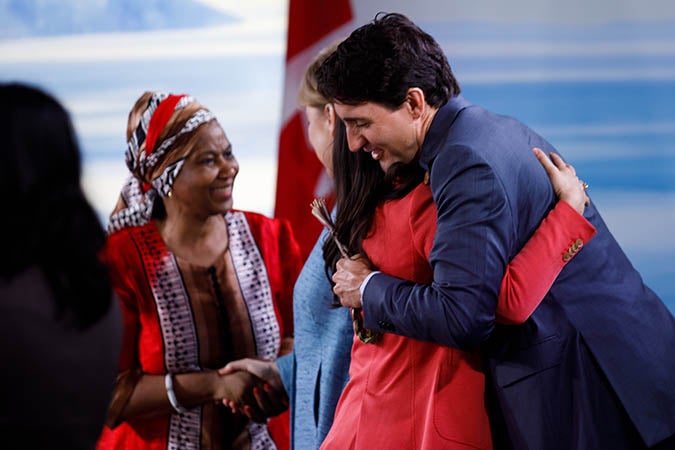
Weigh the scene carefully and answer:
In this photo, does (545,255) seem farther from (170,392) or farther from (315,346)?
(170,392)

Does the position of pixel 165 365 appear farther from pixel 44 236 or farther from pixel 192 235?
pixel 44 236

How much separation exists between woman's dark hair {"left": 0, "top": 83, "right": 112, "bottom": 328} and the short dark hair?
62 cm

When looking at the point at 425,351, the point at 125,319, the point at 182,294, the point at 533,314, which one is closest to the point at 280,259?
the point at 182,294

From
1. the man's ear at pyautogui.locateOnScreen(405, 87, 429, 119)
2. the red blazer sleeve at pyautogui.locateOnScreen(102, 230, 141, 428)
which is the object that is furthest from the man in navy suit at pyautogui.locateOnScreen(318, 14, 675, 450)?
the red blazer sleeve at pyautogui.locateOnScreen(102, 230, 141, 428)

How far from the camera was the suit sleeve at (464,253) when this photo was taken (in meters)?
1.67

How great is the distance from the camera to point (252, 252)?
2648 mm

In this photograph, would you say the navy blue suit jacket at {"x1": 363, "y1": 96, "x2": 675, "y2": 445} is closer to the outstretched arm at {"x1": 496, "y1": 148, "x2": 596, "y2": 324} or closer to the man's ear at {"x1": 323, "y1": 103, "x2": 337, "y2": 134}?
the outstretched arm at {"x1": 496, "y1": 148, "x2": 596, "y2": 324}

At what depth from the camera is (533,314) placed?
5.98 feet

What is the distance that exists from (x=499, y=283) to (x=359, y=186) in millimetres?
392

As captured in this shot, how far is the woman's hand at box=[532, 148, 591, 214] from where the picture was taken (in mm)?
1819

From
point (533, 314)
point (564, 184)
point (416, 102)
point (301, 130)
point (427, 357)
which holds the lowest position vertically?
point (301, 130)

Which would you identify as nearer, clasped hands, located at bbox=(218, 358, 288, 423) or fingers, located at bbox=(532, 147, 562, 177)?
fingers, located at bbox=(532, 147, 562, 177)

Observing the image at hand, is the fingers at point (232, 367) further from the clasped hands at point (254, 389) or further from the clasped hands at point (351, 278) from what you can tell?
the clasped hands at point (351, 278)

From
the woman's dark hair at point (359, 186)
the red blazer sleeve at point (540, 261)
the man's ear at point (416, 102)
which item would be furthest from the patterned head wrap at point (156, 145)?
the red blazer sleeve at point (540, 261)
